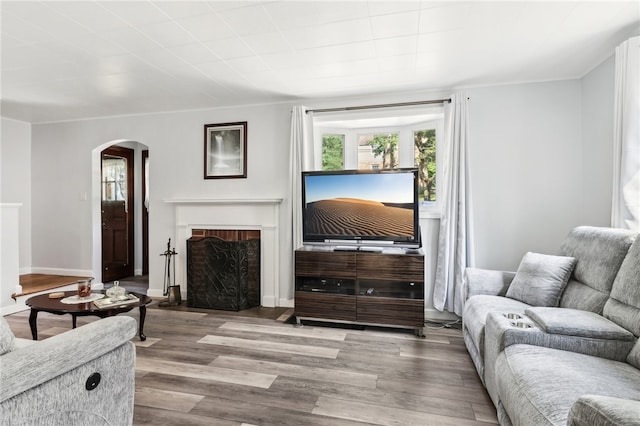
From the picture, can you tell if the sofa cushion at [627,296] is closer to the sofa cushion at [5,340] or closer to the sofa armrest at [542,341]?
the sofa armrest at [542,341]

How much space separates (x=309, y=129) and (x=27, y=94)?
3.15 m

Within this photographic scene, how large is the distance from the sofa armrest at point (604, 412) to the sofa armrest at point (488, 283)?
1.96 meters

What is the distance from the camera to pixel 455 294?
3404 mm

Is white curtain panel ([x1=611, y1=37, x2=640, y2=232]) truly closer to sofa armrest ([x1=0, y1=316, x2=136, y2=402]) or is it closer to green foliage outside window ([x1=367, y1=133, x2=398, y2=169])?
green foliage outside window ([x1=367, y1=133, x2=398, y2=169])

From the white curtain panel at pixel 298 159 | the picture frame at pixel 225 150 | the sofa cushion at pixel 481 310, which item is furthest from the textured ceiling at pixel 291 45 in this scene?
the sofa cushion at pixel 481 310

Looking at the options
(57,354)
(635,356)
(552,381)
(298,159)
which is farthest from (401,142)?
(57,354)

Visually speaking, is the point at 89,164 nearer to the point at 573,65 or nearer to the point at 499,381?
the point at 499,381

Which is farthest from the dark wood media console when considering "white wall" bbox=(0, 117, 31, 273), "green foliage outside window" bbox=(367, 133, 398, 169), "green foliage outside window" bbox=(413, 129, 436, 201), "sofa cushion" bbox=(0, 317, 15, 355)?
"white wall" bbox=(0, 117, 31, 273)

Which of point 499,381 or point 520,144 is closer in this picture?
point 499,381

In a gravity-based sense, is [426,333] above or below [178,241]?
below

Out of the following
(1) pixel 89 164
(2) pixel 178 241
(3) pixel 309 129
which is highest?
(3) pixel 309 129

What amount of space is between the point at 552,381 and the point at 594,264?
1240mm

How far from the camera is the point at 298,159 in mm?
3850

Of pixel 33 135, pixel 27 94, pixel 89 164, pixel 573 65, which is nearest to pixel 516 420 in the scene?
pixel 573 65
